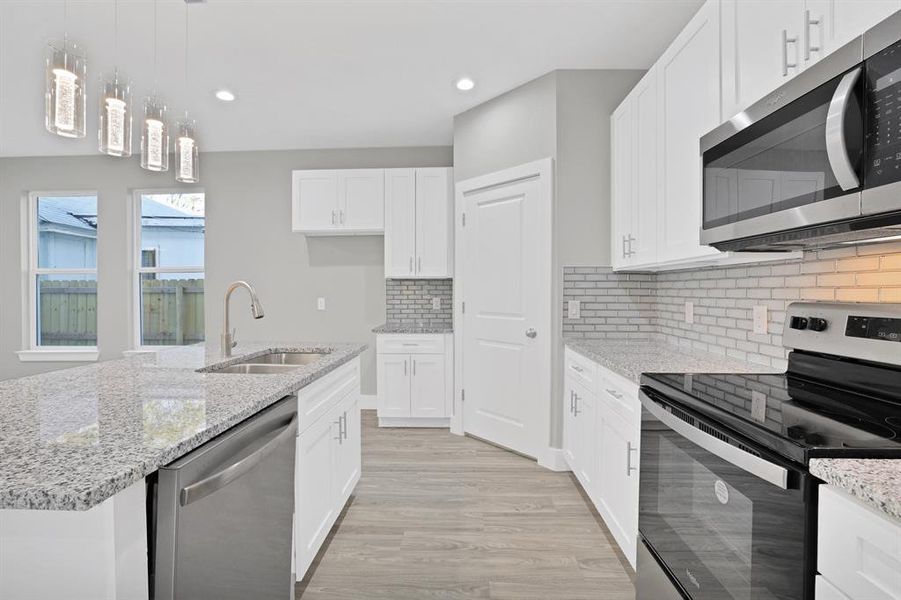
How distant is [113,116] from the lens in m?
1.85

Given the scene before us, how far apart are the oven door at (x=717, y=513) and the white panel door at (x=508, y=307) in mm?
1630

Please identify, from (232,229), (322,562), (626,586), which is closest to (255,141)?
(232,229)

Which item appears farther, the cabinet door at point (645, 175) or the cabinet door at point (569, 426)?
the cabinet door at point (569, 426)

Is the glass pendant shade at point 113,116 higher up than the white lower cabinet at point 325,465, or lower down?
higher up

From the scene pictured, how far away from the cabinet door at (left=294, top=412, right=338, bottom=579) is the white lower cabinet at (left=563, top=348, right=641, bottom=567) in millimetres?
1270

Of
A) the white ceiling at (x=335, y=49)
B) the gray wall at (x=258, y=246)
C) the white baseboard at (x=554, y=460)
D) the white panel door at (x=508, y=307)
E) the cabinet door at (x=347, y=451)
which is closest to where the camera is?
the cabinet door at (x=347, y=451)

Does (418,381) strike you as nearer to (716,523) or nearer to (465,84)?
(465,84)

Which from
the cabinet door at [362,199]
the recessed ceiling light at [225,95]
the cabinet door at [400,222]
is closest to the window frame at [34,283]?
the recessed ceiling light at [225,95]

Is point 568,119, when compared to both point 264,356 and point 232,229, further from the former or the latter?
point 232,229

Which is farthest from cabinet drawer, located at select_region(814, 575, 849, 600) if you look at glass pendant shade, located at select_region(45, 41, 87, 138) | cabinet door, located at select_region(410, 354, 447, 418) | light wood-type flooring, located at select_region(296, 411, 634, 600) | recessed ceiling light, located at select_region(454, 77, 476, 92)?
cabinet door, located at select_region(410, 354, 447, 418)

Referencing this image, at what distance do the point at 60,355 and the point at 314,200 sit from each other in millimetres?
3463

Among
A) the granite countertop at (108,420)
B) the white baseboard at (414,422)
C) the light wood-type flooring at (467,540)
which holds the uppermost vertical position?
the granite countertop at (108,420)

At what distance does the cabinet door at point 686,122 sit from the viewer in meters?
1.81

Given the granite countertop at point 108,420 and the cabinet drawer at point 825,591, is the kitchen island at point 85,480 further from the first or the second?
the cabinet drawer at point 825,591
